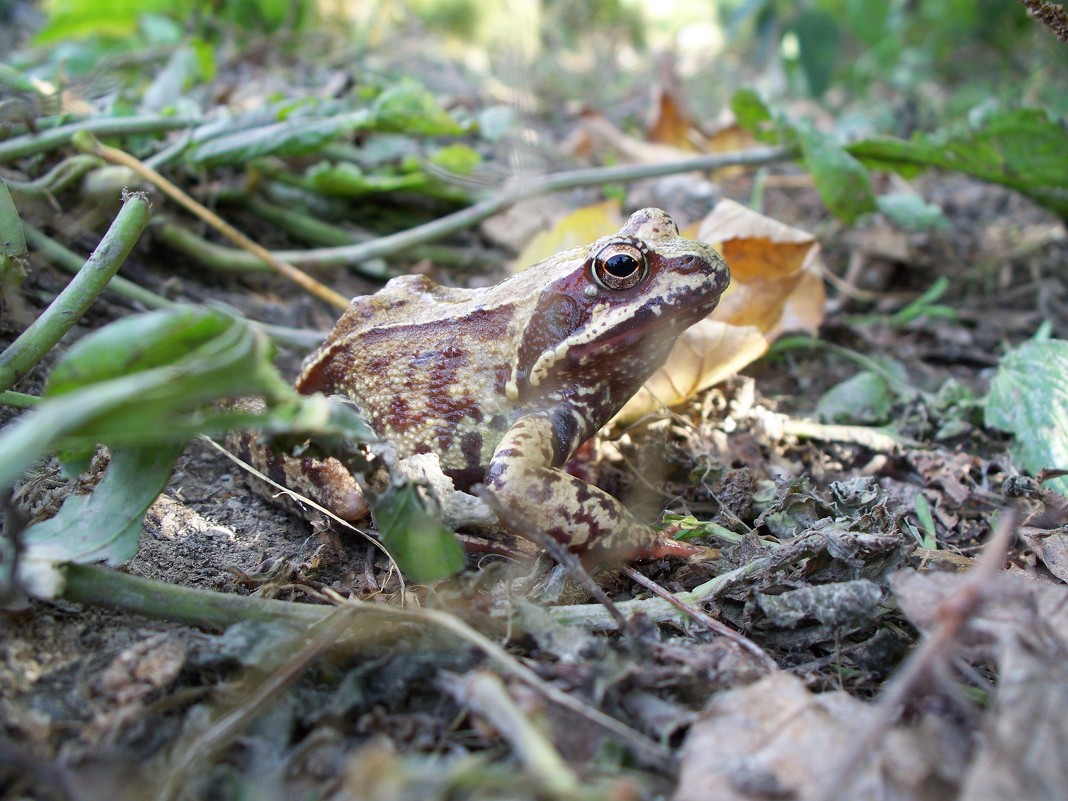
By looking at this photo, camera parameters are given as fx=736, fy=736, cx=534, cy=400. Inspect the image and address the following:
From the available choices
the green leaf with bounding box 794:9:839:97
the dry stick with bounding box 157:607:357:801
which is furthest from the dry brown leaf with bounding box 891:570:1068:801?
the green leaf with bounding box 794:9:839:97

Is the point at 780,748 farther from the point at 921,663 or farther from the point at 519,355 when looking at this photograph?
the point at 519,355

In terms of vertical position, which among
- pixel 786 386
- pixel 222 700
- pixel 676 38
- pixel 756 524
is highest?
pixel 676 38

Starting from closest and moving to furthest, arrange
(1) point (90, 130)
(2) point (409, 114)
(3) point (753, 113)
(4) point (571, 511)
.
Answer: (4) point (571, 511), (1) point (90, 130), (2) point (409, 114), (3) point (753, 113)

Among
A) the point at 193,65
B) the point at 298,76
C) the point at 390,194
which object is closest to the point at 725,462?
the point at 390,194

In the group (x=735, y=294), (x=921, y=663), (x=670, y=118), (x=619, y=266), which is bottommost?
(x=921, y=663)

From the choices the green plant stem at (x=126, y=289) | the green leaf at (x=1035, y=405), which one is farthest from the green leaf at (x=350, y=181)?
the green leaf at (x=1035, y=405)

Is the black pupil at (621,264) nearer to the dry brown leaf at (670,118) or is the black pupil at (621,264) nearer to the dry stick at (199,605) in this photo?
the dry stick at (199,605)

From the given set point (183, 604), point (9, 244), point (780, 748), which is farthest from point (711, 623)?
point (9, 244)

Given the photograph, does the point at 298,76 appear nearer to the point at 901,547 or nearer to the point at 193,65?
the point at 193,65
